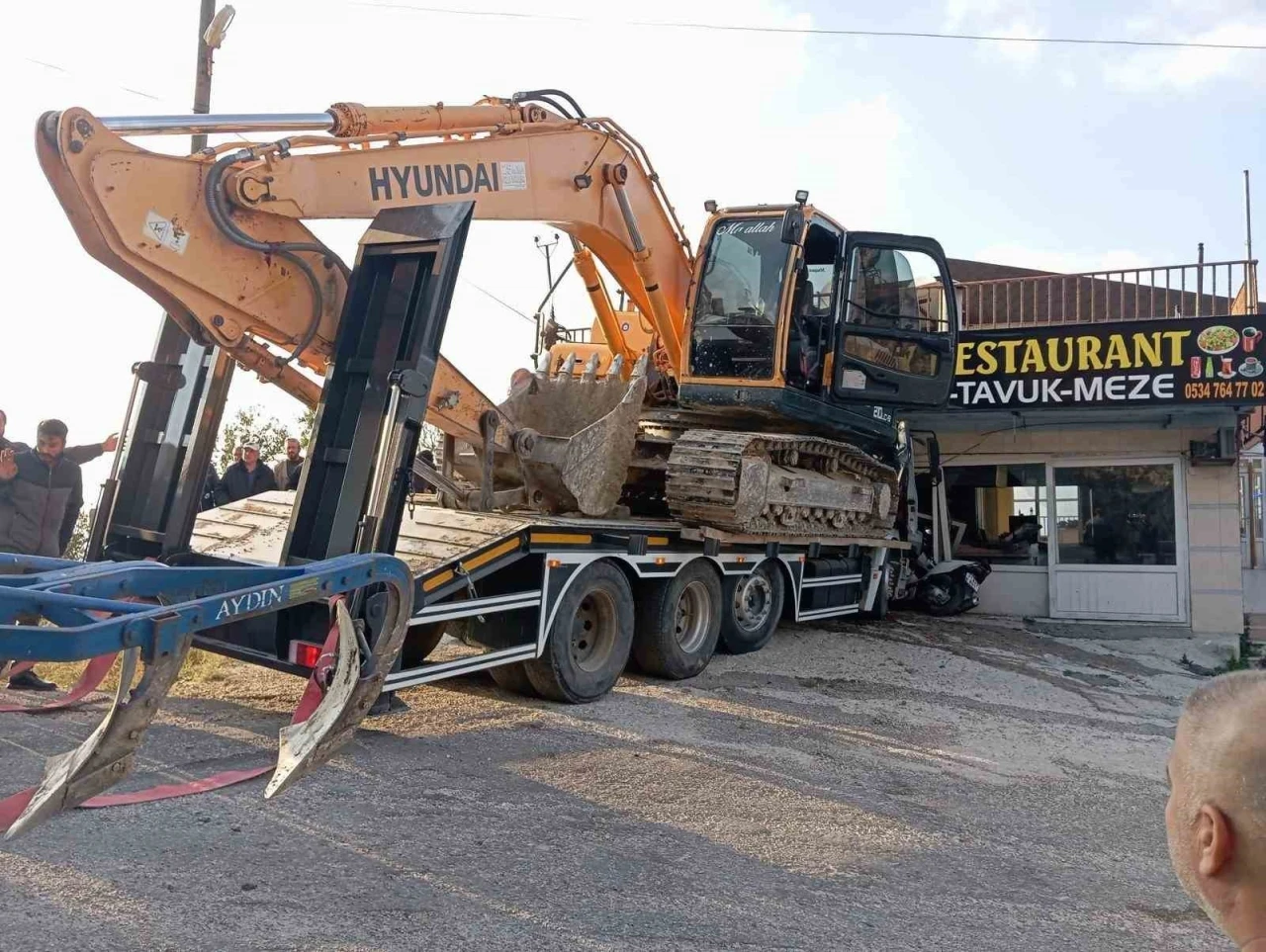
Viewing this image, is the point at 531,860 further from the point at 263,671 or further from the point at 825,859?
the point at 263,671

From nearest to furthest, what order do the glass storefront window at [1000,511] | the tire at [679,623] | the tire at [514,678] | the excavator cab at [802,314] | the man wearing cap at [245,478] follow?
1. the tire at [514,678]
2. the tire at [679,623]
3. the excavator cab at [802,314]
4. the man wearing cap at [245,478]
5. the glass storefront window at [1000,511]

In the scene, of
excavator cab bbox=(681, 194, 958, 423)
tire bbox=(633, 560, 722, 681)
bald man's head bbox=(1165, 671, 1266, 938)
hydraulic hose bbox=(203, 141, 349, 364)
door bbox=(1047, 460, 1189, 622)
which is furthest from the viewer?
door bbox=(1047, 460, 1189, 622)

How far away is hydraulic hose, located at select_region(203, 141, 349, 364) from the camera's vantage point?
6.45 metres

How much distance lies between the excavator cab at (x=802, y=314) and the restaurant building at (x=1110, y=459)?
3499mm

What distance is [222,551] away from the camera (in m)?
7.54

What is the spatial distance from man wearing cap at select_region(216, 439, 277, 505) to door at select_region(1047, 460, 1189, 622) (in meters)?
9.58

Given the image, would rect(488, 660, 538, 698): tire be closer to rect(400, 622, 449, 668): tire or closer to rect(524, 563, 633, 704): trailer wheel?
rect(524, 563, 633, 704): trailer wheel

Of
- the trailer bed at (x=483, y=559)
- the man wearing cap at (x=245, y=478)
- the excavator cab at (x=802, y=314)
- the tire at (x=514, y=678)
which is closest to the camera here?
the trailer bed at (x=483, y=559)

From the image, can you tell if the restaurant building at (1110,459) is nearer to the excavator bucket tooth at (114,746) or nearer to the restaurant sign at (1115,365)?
the restaurant sign at (1115,365)

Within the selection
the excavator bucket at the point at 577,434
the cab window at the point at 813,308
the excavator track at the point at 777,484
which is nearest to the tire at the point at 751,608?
the excavator track at the point at 777,484

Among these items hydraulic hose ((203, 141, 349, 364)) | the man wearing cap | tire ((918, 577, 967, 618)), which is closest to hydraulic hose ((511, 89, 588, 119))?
hydraulic hose ((203, 141, 349, 364))

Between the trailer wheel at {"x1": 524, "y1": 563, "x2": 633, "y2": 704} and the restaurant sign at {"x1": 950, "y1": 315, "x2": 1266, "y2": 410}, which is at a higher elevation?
the restaurant sign at {"x1": 950, "y1": 315, "x2": 1266, "y2": 410}

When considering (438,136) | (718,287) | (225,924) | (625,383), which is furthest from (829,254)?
(225,924)

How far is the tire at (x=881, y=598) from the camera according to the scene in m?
12.8
